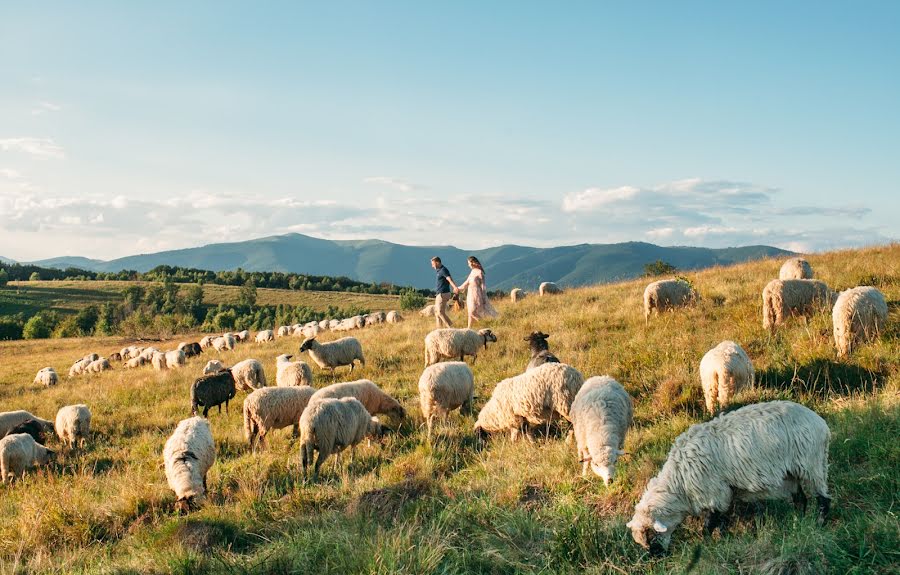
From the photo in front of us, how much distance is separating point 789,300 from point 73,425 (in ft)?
51.8

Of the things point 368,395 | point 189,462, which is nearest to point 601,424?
point 368,395

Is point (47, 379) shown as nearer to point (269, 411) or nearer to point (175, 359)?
point (175, 359)

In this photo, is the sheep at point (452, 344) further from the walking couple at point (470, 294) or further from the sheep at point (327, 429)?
the sheep at point (327, 429)

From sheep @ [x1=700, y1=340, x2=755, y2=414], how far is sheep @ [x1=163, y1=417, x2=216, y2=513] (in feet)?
24.3

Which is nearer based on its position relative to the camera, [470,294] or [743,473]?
[743,473]

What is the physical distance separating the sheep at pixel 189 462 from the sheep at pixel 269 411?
120cm

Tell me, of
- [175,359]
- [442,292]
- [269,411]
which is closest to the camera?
[269,411]

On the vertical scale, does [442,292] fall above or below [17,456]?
above

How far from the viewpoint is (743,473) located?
15.8ft

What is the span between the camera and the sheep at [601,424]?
6.29 metres

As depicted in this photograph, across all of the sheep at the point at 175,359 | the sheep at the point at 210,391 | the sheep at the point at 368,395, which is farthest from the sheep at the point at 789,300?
the sheep at the point at 175,359

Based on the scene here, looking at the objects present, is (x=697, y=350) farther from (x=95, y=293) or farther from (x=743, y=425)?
(x=95, y=293)

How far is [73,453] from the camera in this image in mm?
12211

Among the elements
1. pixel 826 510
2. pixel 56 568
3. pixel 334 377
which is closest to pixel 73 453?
pixel 334 377
